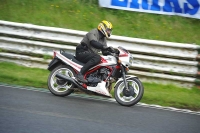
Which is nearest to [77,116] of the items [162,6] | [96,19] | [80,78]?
[80,78]

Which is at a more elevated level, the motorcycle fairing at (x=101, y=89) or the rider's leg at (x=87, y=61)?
the rider's leg at (x=87, y=61)

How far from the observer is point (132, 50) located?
10711 mm

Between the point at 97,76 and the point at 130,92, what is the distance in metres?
0.95

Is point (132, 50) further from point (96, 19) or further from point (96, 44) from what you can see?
point (96, 19)

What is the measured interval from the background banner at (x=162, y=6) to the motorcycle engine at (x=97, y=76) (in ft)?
14.3

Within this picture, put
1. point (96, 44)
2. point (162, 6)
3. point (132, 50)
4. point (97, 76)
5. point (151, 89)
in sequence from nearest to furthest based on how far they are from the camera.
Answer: point (96, 44)
point (97, 76)
point (151, 89)
point (132, 50)
point (162, 6)

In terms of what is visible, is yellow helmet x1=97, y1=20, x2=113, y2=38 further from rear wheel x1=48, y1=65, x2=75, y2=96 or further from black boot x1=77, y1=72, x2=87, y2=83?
rear wheel x1=48, y1=65, x2=75, y2=96

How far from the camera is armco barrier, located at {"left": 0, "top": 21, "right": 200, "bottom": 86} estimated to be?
10445 millimetres

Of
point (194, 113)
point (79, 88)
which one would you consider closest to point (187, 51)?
point (194, 113)

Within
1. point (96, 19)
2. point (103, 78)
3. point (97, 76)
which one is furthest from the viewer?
point (96, 19)

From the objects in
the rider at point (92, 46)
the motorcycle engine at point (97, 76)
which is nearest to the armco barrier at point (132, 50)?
the motorcycle engine at point (97, 76)

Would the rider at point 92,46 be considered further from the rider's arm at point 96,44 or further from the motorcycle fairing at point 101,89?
the motorcycle fairing at point 101,89

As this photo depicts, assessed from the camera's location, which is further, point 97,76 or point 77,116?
point 97,76

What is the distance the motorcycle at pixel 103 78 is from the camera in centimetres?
839
